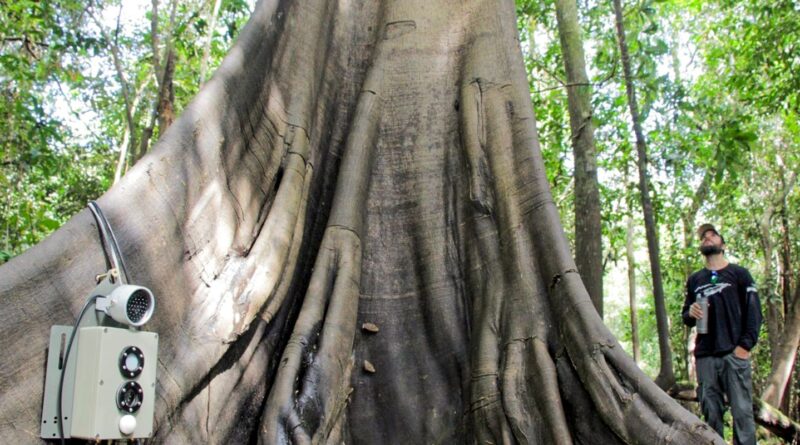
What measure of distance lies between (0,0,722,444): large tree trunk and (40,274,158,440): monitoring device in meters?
0.08

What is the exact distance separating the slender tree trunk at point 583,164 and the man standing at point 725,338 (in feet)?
2.62

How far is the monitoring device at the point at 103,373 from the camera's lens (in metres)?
2.65

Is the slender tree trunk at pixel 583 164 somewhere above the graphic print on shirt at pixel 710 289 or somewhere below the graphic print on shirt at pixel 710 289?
above

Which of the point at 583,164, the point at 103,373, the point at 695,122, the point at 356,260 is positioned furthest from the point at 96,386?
the point at 695,122

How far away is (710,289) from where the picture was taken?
5.79m

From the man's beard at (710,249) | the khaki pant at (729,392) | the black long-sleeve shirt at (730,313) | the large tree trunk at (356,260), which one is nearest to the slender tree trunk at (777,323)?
the khaki pant at (729,392)

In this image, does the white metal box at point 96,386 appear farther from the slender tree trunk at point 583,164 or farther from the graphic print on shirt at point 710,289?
the graphic print on shirt at point 710,289

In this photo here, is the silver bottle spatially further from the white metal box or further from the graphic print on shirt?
the white metal box

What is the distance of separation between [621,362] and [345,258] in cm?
153

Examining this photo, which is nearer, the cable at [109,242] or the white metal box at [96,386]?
the white metal box at [96,386]

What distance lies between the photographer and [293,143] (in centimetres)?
448

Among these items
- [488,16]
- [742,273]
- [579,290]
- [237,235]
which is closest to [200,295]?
[237,235]

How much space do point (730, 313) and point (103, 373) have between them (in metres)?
4.55

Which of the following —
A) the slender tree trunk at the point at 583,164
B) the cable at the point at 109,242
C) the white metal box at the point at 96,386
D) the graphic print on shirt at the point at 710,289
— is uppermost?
the slender tree trunk at the point at 583,164
